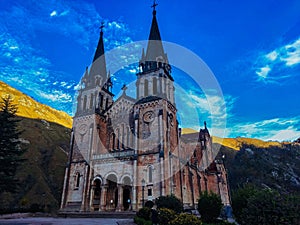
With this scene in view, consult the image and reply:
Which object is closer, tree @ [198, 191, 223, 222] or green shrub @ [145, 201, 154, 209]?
tree @ [198, 191, 223, 222]

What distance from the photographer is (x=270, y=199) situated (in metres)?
9.19

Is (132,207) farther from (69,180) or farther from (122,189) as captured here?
(69,180)

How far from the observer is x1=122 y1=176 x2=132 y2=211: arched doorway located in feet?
93.4

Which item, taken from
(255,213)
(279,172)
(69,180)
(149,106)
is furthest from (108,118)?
(279,172)

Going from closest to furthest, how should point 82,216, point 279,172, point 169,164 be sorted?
1. point 82,216
2. point 169,164
3. point 279,172

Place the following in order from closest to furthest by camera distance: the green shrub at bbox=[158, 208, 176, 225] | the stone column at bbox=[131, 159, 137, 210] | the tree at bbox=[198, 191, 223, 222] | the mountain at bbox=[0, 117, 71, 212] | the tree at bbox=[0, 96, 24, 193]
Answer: the green shrub at bbox=[158, 208, 176, 225] < the tree at bbox=[198, 191, 223, 222] < the tree at bbox=[0, 96, 24, 193] < the stone column at bbox=[131, 159, 137, 210] < the mountain at bbox=[0, 117, 71, 212]

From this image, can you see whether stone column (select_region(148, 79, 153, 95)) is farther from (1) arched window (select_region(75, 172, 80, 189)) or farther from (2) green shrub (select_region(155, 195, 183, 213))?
(2) green shrub (select_region(155, 195, 183, 213))

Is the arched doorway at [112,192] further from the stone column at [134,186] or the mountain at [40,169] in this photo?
the mountain at [40,169]

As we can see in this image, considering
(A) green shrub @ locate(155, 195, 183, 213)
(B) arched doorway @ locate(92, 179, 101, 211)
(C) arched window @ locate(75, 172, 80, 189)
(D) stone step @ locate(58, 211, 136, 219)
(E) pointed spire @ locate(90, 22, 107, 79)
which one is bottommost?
(D) stone step @ locate(58, 211, 136, 219)

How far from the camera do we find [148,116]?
3144 centimetres

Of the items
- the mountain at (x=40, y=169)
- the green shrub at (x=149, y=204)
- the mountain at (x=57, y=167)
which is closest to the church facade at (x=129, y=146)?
the green shrub at (x=149, y=204)

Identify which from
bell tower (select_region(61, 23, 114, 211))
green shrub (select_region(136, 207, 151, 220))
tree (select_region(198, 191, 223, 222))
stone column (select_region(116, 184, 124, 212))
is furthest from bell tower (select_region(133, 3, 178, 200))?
tree (select_region(198, 191, 223, 222))

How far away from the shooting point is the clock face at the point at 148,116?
31.0 meters

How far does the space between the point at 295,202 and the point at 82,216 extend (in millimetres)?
22312
